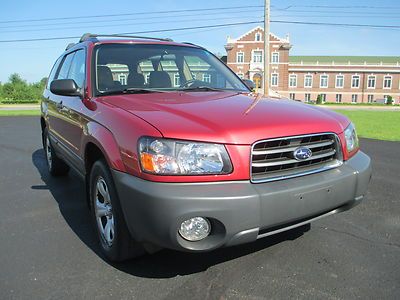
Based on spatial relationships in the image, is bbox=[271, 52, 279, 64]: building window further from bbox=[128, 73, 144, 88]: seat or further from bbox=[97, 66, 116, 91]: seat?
bbox=[97, 66, 116, 91]: seat

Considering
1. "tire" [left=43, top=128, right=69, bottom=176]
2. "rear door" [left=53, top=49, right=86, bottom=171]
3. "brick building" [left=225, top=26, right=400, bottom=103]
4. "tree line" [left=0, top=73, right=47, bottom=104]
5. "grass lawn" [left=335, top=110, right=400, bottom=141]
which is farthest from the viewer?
"brick building" [left=225, top=26, right=400, bottom=103]

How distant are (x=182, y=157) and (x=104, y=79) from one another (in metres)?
1.66

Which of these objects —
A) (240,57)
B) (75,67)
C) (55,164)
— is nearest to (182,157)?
(75,67)

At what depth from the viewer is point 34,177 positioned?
604 cm

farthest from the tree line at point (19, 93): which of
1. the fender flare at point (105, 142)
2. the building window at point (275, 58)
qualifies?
the fender flare at point (105, 142)

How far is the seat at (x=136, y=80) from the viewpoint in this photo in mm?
3801

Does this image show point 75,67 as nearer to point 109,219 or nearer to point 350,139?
point 109,219

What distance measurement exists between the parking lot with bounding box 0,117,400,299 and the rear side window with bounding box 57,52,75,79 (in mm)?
1803

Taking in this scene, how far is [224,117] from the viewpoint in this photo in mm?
2723

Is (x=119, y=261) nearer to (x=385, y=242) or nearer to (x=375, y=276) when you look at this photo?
(x=375, y=276)

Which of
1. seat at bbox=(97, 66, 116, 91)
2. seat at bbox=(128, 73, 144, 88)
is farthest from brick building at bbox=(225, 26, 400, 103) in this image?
seat at bbox=(97, 66, 116, 91)

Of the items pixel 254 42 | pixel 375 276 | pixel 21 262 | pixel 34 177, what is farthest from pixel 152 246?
pixel 254 42

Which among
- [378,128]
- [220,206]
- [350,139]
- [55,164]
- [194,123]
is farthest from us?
[378,128]

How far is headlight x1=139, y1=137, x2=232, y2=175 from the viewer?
2.44m
